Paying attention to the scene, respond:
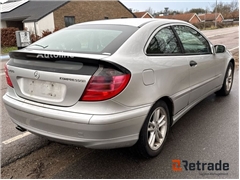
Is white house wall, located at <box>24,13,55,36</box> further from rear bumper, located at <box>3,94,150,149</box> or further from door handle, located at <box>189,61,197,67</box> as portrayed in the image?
rear bumper, located at <box>3,94,150,149</box>

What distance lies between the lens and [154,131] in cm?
273

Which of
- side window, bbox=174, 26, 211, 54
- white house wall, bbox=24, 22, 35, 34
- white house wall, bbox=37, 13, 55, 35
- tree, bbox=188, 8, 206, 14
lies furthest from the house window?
tree, bbox=188, 8, 206, 14

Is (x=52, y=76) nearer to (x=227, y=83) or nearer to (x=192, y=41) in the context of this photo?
(x=192, y=41)

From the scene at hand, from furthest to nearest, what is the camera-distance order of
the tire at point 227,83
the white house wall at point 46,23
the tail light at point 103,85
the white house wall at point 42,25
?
the white house wall at point 46,23
the white house wall at point 42,25
the tire at point 227,83
the tail light at point 103,85

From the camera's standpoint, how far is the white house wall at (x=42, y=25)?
80.1 feet

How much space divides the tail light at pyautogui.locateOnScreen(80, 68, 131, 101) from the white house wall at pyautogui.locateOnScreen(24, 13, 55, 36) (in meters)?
24.1

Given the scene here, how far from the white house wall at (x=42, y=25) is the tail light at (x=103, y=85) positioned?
24.1 m

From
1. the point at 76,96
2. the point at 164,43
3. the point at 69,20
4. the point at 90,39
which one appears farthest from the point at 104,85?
the point at 69,20

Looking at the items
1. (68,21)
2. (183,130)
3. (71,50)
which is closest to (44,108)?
(71,50)

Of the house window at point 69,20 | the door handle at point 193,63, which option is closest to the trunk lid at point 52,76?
the door handle at point 193,63

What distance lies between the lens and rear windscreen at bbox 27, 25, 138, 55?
247 centimetres

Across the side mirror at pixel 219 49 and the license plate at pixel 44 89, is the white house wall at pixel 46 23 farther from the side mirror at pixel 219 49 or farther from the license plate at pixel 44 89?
the license plate at pixel 44 89

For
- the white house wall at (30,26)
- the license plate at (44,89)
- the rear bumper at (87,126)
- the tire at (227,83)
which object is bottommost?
the white house wall at (30,26)

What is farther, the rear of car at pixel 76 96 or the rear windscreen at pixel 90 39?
the rear windscreen at pixel 90 39
